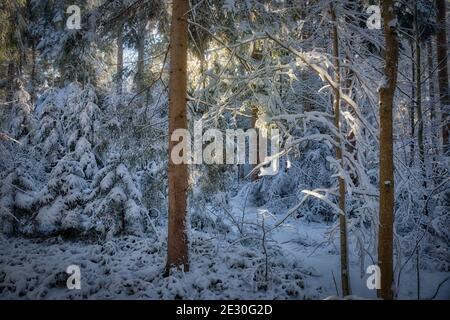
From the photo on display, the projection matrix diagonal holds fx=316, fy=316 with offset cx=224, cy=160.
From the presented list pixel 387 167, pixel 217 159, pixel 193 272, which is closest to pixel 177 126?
pixel 217 159

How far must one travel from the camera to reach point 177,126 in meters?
6.47

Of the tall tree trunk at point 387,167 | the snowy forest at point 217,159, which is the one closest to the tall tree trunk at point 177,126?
the snowy forest at point 217,159

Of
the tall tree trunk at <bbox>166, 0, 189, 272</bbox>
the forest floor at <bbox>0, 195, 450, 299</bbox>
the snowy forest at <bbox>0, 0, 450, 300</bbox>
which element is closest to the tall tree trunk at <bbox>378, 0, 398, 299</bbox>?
the snowy forest at <bbox>0, 0, 450, 300</bbox>

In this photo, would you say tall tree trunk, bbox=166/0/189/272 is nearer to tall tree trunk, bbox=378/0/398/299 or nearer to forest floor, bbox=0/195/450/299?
forest floor, bbox=0/195/450/299

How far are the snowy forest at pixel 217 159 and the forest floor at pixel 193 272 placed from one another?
0.04 m

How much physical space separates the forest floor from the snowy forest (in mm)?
42

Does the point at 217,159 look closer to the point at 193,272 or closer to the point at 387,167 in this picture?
the point at 193,272

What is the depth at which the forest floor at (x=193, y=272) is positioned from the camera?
6.26 m

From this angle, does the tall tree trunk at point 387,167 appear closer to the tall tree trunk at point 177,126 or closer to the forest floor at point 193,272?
the forest floor at point 193,272

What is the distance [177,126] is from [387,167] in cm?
391

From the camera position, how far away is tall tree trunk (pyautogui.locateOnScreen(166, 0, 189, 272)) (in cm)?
646
